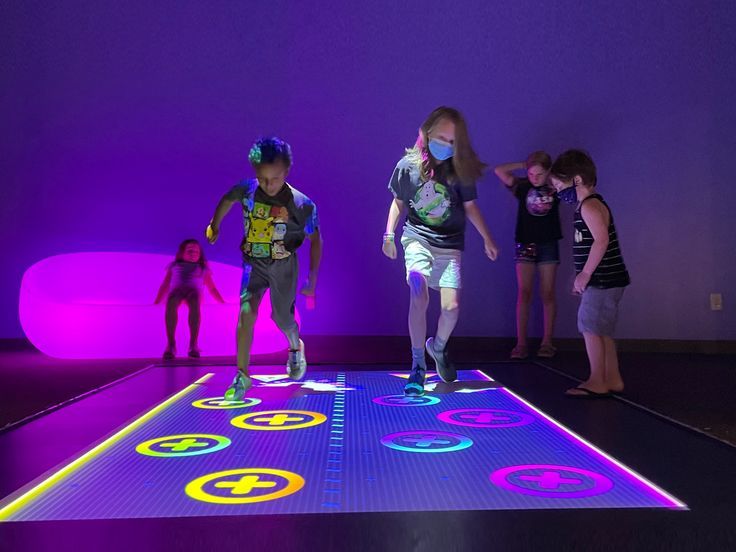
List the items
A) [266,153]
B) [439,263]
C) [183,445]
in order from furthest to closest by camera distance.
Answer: [439,263] < [266,153] < [183,445]

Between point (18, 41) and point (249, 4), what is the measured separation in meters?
2.01

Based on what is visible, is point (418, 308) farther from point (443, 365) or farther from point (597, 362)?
point (597, 362)

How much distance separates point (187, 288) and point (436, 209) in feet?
7.58

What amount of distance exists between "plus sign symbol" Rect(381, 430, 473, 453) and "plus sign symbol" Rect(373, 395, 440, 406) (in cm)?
51

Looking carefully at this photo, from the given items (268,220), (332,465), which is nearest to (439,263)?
(268,220)

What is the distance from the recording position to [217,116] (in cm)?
537

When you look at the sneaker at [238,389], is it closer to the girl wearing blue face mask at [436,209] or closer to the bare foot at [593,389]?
the girl wearing blue face mask at [436,209]

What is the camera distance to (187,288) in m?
4.65

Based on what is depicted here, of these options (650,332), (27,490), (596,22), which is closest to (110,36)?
(596,22)

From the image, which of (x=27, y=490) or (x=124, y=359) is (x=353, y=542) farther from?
(x=124, y=359)

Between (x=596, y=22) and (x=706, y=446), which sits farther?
(x=596, y=22)

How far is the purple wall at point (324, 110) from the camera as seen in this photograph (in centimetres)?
529

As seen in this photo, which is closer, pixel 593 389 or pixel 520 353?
pixel 593 389

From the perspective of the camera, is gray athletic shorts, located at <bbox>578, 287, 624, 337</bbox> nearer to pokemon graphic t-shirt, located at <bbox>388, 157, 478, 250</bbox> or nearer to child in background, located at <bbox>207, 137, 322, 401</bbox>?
pokemon graphic t-shirt, located at <bbox>388, 157, 478, 250</bbox>
